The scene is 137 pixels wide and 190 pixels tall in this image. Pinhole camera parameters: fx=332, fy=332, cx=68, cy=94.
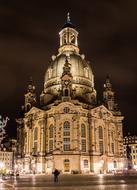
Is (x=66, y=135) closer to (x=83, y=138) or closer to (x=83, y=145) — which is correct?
(x=83, y=138)

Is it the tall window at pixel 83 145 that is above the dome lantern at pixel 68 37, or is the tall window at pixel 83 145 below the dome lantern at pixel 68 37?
below

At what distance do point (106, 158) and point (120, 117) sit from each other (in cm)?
1637

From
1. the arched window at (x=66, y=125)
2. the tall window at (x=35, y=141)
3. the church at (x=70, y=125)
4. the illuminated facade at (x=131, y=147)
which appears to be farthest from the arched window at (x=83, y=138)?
the illuminated facade at (x=131, y=147)

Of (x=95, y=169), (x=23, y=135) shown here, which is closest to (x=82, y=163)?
(x=95, y=169)

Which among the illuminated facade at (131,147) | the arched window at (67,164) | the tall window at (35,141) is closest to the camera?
the arched window at (67,164)

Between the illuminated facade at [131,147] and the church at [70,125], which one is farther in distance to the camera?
the illuminated facade at [131,147]

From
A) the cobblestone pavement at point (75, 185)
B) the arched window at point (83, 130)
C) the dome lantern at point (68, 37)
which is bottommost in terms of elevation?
the cobblestone pavement at point (75, 185)

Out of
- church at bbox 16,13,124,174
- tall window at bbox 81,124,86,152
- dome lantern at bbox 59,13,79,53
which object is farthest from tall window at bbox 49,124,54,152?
dome lantern at bbox 59,13,79,53

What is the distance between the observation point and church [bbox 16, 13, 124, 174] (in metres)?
89.2

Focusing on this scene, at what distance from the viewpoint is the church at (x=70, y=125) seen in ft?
293

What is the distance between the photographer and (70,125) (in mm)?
90062

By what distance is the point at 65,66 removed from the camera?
9656 centimetres

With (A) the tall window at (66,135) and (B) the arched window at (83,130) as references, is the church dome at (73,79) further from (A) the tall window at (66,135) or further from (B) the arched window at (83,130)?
(A) the tall window at (66,135)

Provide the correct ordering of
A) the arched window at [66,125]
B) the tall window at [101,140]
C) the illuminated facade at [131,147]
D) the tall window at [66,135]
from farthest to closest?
1. the illuminated facade at [131,147]
2. the tall window at [101,140]
3. the arched window at [66,125]
4. the tall window at [66,135]
